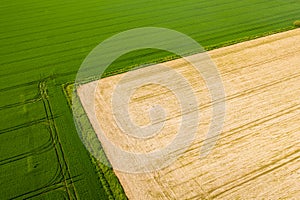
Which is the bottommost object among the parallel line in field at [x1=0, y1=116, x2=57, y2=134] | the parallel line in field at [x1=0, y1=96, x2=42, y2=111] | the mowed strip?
the mowed strip

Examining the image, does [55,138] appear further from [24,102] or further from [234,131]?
[234,131]

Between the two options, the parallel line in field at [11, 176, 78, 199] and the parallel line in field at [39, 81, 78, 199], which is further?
the parallel line in field at [39, 81, 78, 199]

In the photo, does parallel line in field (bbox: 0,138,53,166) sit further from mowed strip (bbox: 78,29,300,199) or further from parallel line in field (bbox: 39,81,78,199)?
mowed strip (bbox: 78,29,300,199)

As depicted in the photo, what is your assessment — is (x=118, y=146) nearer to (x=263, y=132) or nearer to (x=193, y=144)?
(x=193, y=144)

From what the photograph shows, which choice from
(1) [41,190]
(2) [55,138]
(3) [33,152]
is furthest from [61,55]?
(1) [41,190]

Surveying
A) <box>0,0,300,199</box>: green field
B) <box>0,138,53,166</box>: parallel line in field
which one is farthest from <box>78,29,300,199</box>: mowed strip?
<box>0,138,53,166</box>: parallel line in field
